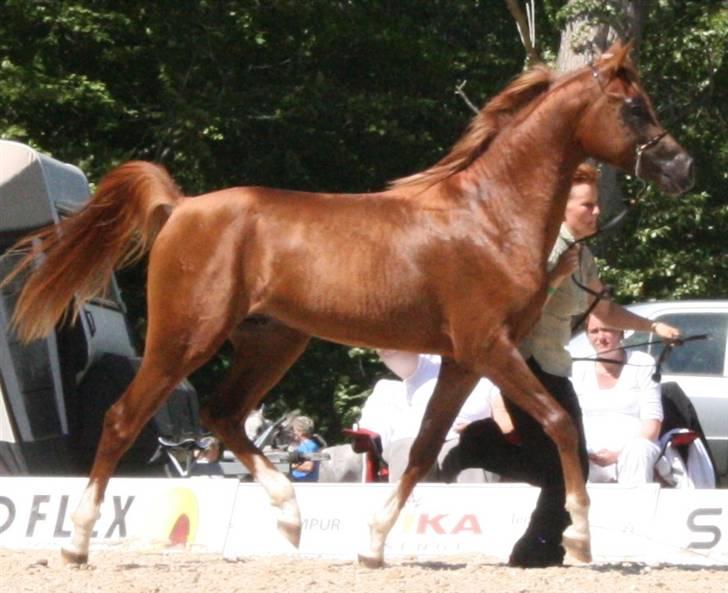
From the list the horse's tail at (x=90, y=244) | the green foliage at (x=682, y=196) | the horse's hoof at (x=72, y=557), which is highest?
the horse's tail at (x=90, y=244)

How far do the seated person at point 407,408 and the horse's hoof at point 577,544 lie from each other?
2.77 meters

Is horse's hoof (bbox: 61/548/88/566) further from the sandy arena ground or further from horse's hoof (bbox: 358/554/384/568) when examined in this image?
horse's hoof (bbox: 358/554/384/568)

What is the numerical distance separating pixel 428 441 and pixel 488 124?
1.34 meters

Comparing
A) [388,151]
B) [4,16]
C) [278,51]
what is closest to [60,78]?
[4,16]

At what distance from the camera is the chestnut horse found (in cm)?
652

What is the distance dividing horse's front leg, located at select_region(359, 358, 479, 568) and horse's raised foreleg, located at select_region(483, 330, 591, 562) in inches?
15.4

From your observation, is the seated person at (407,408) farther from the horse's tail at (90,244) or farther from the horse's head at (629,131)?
the horse's head at (629,131)

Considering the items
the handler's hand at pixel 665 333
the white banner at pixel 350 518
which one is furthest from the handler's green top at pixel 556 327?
the white banner at pixel 350 518

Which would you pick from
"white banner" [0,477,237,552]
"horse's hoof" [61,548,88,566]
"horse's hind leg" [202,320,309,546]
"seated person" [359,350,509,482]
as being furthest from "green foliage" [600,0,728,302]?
"horse's hoof" [61,548,88,566]

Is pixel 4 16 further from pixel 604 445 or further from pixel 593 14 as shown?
pixel 604 445

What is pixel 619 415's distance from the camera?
9500mm

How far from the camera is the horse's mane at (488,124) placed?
6859 millimetres

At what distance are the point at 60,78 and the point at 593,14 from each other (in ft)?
19.3

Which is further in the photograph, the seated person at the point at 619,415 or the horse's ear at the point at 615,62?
the seated person at the point at 619,415
